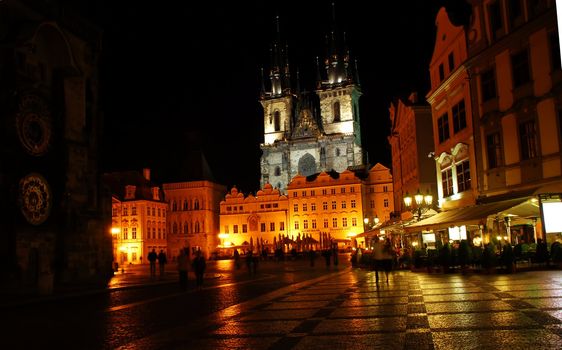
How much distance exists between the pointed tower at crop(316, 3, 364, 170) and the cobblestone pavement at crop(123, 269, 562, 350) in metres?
93.1

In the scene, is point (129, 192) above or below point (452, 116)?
above

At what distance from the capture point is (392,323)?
32.6 ft

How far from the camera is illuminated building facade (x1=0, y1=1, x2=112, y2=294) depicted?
997 inches

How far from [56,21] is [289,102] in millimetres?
91747

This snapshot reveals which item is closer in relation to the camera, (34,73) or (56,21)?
(34,73)

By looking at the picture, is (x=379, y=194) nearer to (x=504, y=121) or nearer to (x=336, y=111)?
(x=336, y=111)

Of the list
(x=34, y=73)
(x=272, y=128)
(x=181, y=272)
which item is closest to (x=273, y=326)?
(x=181, y=272)

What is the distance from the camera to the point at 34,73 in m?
27.7

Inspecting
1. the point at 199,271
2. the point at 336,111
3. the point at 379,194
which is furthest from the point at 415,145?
the point at 336,111

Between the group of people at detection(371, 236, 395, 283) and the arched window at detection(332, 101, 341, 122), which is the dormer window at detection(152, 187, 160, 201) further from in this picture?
the group of people at detection(371, 236, 395, 283)

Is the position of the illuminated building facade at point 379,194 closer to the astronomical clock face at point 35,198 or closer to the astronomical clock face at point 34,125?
the astronomical clock face at point 34,125

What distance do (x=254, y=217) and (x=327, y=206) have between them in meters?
12.8

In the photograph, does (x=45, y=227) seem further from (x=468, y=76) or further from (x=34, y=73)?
(x=468, y=76)

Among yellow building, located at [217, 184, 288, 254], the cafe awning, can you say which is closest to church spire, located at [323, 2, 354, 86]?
yellow building, located at [217, 184, 288, 254]
